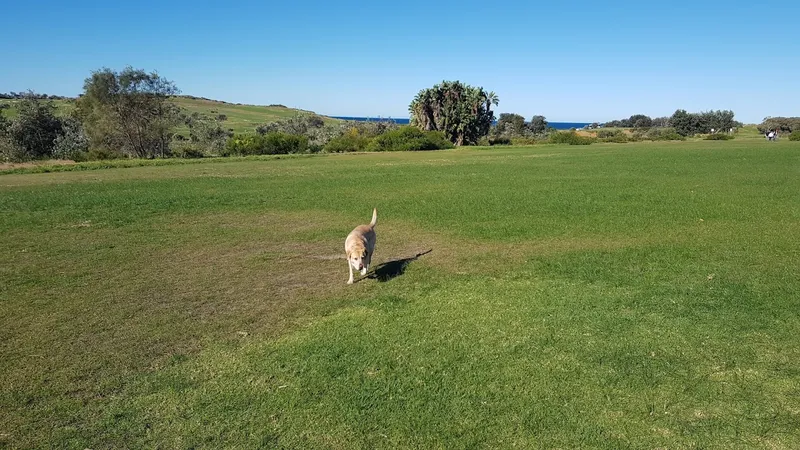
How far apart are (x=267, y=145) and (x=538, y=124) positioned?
72.1 metres

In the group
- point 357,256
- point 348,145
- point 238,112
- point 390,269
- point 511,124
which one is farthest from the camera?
point 238,112

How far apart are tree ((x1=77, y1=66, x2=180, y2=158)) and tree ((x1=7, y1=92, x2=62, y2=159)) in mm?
3132

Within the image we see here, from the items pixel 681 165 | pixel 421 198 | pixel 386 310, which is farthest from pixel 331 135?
pixel 386 310

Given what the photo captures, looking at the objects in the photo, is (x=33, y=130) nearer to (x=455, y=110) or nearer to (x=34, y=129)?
(x=34, y=129)

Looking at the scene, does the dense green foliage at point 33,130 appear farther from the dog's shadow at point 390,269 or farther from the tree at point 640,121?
the tree at point 640,121

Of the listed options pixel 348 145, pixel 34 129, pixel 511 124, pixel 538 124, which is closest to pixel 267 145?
pixel 348 145

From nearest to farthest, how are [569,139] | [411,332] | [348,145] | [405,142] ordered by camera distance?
[411,332] → [405,142] → [348,145] → [569,139]

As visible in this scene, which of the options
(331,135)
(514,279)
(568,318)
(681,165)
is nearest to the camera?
(568,318)

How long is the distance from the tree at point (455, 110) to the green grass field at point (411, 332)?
2060 inches

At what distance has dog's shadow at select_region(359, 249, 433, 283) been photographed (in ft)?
29.5

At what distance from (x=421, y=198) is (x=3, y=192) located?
53.0 ft

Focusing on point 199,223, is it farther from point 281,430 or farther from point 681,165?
point 681,165

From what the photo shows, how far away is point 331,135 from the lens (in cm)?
7238

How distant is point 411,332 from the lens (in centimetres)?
640
